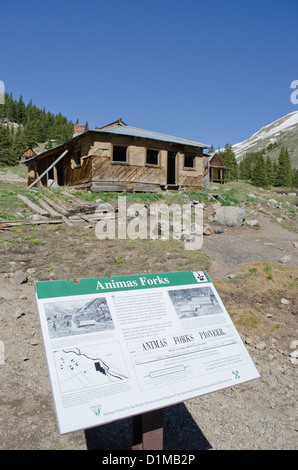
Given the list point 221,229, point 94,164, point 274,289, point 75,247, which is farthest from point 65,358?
point 94,164

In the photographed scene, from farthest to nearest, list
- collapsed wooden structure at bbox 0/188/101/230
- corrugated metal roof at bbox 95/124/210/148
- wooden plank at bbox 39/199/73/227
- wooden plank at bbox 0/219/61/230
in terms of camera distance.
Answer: corrugated metal roof at bbox 95/124/210/148 < wooden plank at bbox 39/199/73/227 < collapsed wooden structure at bbox 0/188/101/230 < wooden plank at bbox 0/219/61/230

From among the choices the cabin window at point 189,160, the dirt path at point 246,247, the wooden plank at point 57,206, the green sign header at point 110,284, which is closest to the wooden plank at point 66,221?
the wooden plank at point 57,206

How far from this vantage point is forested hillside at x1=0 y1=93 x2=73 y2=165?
214ft

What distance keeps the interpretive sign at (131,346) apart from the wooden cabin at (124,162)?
15.2 meters

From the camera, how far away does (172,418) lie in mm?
3730

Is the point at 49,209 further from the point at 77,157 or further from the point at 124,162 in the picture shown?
Result: the point at 77,157

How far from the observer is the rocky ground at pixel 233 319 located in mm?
3336

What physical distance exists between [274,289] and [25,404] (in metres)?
5.69

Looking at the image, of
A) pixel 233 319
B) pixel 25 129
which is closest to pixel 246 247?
pixel 233 319

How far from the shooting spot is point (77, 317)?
2.62 m

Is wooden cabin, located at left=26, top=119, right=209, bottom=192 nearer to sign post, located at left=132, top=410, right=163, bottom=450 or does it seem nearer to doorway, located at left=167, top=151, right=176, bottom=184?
doorway, located at left=167, top=151, right=176, bottom=184

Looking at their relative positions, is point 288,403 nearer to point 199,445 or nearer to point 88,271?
point 199,445

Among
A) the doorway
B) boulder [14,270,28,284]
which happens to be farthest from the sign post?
the doorway

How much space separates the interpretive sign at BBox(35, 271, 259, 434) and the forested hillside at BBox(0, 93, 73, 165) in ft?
226
